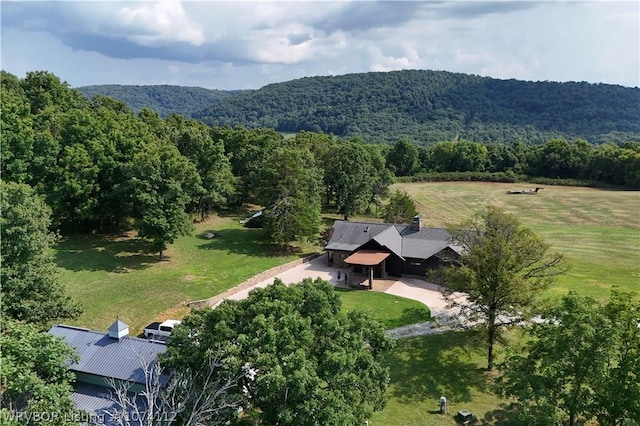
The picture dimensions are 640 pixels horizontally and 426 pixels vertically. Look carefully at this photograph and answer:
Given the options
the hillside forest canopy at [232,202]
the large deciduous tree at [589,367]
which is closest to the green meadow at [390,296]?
the hillside forest canopy at [232,202]

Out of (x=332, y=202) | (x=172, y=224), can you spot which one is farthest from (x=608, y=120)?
(x=172, y=224)

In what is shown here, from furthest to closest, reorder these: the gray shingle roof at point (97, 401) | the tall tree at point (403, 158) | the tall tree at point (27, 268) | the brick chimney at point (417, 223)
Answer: the tall tree at point (403, 158)
the brick chimney at point (417, 223)
the tall tree at point (27, 268)
the gray shingle roof at point (97, 401)

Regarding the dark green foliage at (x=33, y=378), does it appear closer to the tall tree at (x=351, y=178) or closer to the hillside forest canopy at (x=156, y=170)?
the hillside forest canopy at (x=156, y=170)

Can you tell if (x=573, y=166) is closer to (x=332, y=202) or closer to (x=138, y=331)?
(x=332, y=202)

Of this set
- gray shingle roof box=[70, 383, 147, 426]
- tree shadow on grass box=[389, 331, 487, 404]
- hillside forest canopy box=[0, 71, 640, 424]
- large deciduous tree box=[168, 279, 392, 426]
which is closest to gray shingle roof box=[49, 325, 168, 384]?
gray shingle roof box=[70, 383, 147, 426]

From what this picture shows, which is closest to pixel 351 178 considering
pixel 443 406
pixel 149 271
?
pixel 149 271

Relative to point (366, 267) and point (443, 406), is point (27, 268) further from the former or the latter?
point (366, 267)
